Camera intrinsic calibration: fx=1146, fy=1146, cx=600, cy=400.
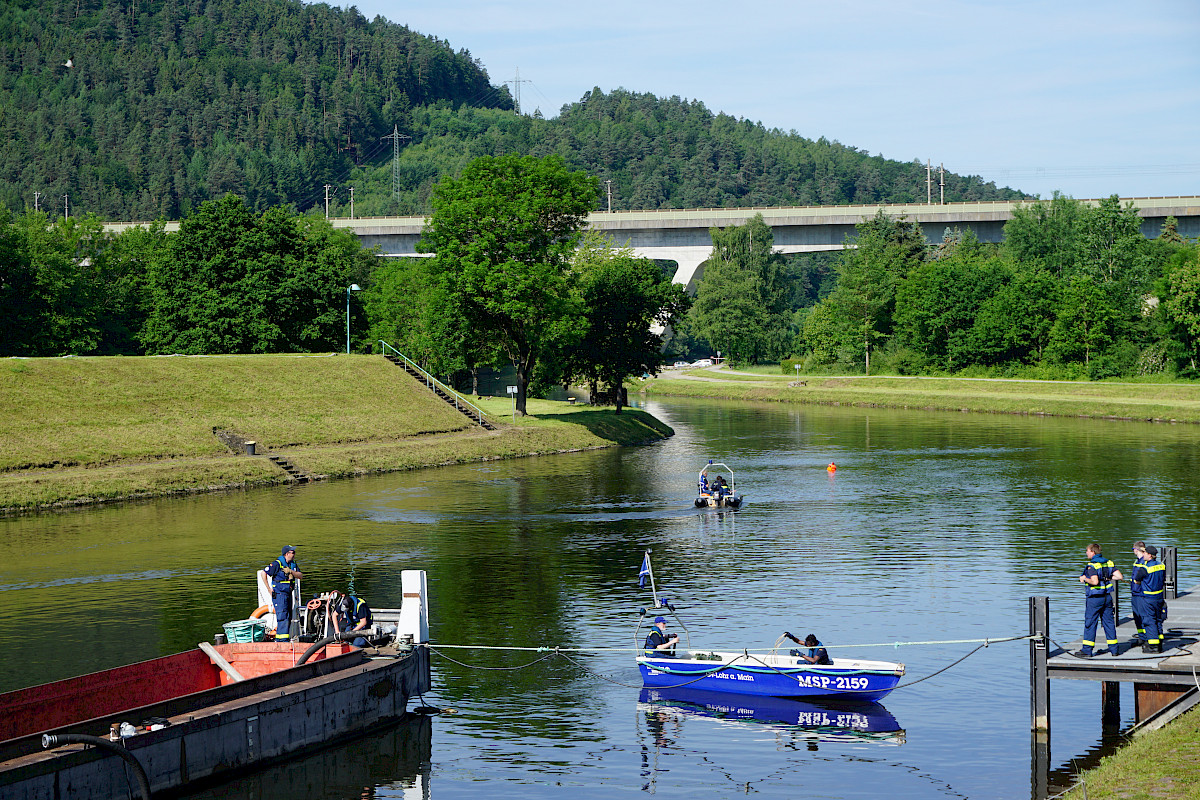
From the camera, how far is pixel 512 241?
9612 cm

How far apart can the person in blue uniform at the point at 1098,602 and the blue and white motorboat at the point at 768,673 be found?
A: 4616 mm

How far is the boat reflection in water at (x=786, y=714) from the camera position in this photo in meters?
29.4

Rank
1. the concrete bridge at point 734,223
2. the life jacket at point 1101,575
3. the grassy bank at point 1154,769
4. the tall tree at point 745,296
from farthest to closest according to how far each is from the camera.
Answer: the tall tree at point 745,296 → the concrete bridge at point 734,223 → the life jacket at point 1101,575 → the grassy bank at point 1154,769

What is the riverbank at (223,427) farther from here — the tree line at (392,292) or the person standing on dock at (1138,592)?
the person standing on dock at (1138,592)

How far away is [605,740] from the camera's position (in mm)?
28875

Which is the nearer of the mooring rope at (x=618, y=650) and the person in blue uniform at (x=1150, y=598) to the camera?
the person in blue uniform at (x=1150, y=598)

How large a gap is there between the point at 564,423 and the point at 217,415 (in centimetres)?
3012

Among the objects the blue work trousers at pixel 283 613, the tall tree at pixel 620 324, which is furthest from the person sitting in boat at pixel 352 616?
the tall tree at pixel 620 324

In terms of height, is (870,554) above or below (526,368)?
below

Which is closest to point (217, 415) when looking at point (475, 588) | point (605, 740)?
point (475, 588)

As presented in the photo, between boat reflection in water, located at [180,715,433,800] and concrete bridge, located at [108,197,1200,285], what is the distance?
423 feet

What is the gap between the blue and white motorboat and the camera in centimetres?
3062

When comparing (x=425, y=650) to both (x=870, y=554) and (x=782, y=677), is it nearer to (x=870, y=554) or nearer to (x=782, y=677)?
(x=782, y=677)

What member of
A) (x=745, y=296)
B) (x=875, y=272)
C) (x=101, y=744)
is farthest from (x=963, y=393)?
(x=101, y=744)
